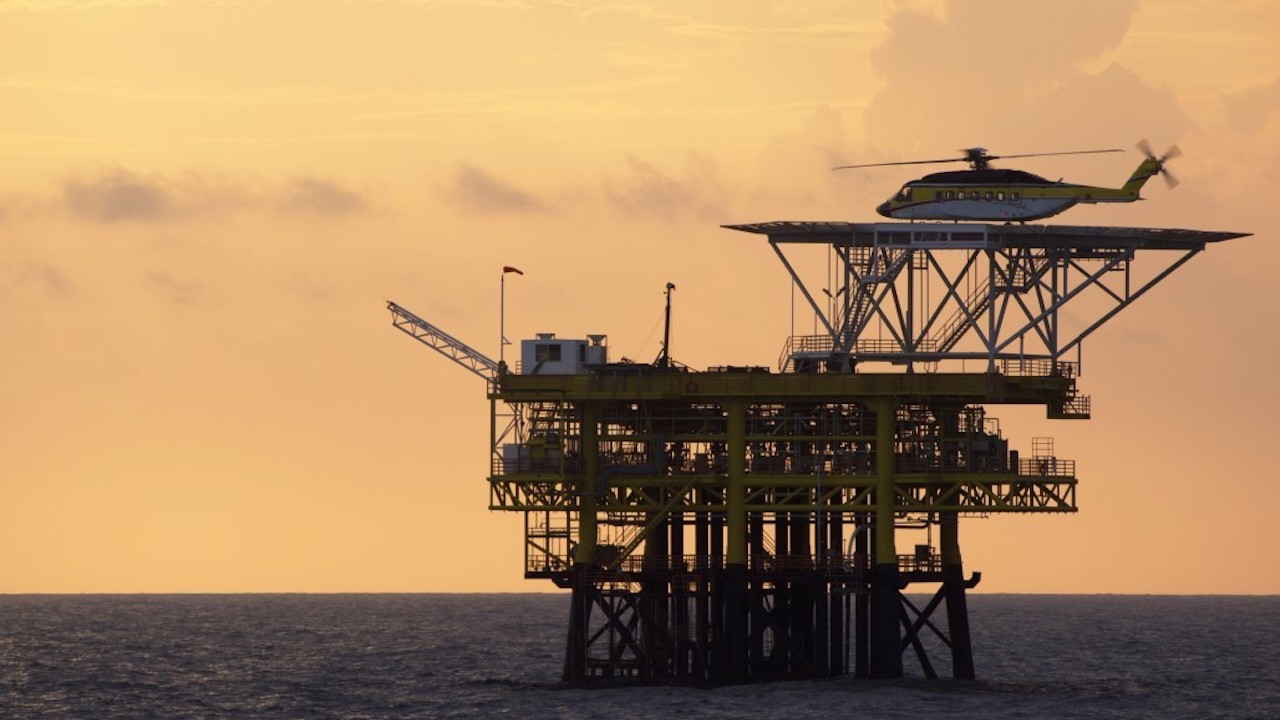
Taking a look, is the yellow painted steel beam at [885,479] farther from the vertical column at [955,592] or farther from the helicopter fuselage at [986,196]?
the helicopter fuselage at [986,196]

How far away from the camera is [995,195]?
356 ft

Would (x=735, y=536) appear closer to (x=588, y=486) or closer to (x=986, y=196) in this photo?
(x=588, y=486)

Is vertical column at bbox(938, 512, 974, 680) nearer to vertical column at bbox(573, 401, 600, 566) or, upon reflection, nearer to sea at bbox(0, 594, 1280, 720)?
sea at bbox(0, 594, 1280, 720)

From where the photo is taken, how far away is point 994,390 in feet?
341

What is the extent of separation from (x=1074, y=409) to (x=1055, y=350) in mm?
2342

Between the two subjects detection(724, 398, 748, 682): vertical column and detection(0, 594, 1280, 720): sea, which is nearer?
detection(0, 594, 1280, 720): sea

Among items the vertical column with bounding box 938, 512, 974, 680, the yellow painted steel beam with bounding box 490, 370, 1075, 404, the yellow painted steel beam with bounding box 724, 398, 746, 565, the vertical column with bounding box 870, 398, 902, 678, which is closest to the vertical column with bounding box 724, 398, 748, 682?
the yellow painted steel beam with bounding box 724, 398, 746, 565

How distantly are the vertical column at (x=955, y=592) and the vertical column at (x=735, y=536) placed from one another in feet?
27.2

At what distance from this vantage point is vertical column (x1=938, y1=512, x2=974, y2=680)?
357 ft

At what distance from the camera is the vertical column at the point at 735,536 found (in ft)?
344

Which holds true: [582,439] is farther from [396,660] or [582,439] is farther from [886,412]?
[396,660]

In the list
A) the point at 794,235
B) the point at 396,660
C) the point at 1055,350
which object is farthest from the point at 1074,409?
the point at 396,660

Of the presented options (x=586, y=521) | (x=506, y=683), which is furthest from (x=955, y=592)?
(x=506, y=683)

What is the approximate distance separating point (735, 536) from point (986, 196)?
1633cm
